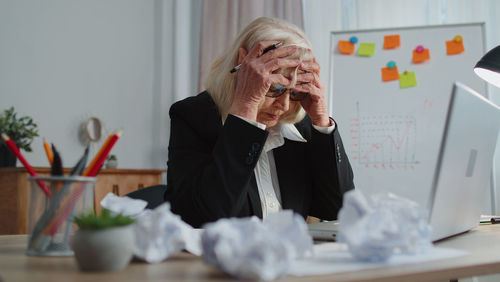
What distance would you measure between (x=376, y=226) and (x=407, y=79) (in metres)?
1.97

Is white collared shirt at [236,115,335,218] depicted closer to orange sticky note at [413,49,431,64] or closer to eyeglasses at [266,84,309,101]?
eyeglasses at [266,84,309,101]

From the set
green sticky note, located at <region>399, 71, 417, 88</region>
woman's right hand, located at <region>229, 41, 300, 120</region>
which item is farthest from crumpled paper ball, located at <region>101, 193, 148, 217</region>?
green sticky note, located at <region>399, 71, 417, 88</region>

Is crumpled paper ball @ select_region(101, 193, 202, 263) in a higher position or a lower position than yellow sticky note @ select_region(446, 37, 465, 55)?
lower

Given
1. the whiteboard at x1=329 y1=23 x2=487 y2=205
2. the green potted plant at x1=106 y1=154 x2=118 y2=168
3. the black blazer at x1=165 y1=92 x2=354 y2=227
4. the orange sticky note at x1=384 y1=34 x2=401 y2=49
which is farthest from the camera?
the green potted plant at x1=106 y1=154 x2=118 y2=168

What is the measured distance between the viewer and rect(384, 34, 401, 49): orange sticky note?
8.05ft

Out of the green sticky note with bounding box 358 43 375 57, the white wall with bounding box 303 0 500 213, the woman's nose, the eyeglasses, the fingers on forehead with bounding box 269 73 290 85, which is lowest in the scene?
the woman's nose

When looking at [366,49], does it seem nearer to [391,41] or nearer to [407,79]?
[391,41]

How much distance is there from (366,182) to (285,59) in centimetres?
132

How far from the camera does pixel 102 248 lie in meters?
0.53

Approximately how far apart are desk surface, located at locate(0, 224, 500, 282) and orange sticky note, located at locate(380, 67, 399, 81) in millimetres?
1819

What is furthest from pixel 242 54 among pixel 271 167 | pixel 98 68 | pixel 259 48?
pixel 98 68

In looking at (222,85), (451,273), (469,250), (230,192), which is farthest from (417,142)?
(451,273)

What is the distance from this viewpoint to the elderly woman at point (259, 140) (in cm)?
109

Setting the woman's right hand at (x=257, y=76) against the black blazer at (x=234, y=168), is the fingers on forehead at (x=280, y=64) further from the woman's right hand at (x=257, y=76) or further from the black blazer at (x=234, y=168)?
the black blazer at (x=234, y=168)
